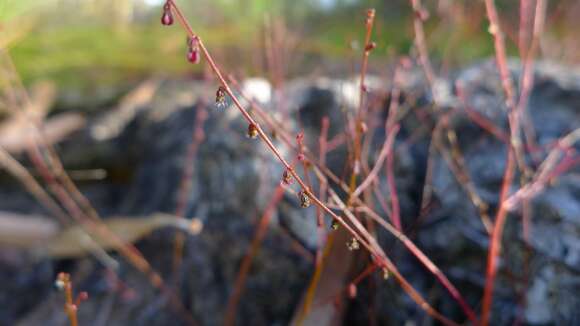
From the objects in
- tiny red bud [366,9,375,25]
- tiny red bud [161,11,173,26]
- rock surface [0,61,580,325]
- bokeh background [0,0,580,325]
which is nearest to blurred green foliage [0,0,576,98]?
bokeh background [0,0,580,325]

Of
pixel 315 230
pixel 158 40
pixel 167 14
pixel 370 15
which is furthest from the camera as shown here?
pixel 158 40

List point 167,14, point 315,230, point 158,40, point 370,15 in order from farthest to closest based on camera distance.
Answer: point 158,40 < point 315,230 < point 370,15 < point 167,14

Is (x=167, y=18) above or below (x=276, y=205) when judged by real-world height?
above

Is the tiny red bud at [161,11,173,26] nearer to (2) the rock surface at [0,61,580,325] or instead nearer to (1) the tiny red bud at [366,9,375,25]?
(1) the tiny red bud at [366,9,375,25]

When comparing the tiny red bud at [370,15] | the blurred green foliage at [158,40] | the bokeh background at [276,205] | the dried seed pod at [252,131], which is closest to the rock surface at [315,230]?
the bokeh background at [276,205]

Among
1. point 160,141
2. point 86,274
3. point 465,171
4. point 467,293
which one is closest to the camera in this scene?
point 467,293

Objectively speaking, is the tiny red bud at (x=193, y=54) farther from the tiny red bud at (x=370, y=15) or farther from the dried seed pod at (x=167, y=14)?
the tiny red bud at (x=370, y=15)

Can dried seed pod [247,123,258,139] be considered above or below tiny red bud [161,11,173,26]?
below

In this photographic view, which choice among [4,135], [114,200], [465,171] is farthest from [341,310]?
[4,135]

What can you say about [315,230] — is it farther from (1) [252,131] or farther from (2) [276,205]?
(1) [252,131]

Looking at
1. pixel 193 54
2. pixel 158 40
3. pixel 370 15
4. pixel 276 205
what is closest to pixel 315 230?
pixel 276 205

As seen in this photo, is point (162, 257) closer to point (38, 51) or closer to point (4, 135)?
point (4, 135)
